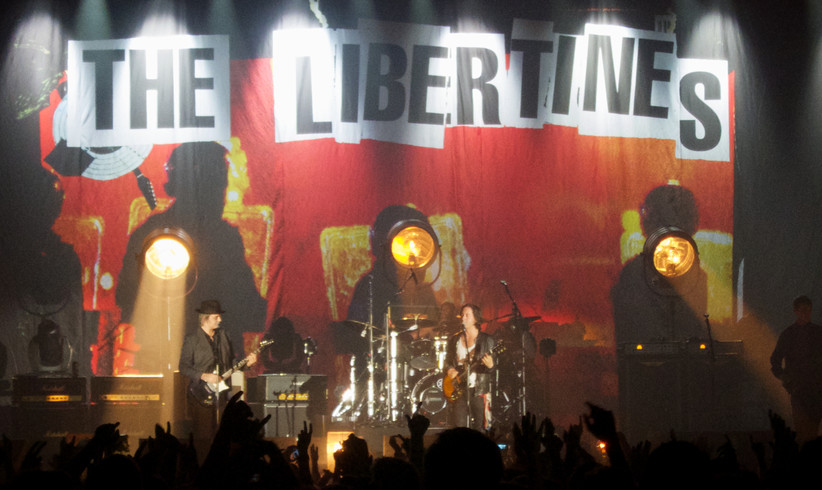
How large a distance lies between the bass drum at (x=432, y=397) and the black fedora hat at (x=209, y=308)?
2.02m

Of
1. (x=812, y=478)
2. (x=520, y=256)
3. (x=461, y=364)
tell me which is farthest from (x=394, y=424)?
(x=812, y=478)

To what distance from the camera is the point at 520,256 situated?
839 centimetres

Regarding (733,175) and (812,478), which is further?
(733,175)

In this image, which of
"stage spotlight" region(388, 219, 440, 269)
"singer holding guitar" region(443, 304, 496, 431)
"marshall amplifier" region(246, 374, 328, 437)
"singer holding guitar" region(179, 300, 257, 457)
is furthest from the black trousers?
"singer holding guitar" region(179, 300, 257, 457)

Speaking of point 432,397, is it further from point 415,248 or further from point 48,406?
point 48,406

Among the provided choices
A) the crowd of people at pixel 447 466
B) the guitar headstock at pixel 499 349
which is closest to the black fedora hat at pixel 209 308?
the guitar headstock at pixel 499 349

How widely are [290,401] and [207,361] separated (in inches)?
34.0

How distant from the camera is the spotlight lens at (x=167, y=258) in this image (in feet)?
26.6

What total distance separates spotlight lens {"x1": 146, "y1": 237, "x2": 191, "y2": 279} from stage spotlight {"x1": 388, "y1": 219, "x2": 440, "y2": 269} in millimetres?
2137

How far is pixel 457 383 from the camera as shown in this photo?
7508 mm

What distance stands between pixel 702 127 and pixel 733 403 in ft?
10.2

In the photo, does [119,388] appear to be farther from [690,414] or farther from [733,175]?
[733,175]

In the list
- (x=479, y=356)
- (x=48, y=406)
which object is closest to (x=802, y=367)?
(x=479, y=356)

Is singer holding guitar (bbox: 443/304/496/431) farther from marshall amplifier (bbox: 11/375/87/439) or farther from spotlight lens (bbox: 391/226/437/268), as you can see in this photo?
marshall amplifier (bbox: 11/375/87/439)
